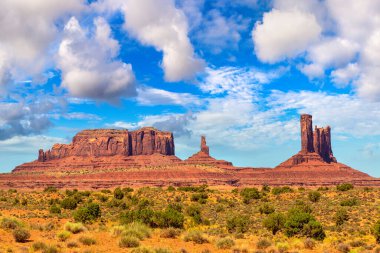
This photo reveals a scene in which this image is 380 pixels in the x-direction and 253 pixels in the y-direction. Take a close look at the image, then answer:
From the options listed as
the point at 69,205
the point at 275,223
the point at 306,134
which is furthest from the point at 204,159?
the point at 275,223

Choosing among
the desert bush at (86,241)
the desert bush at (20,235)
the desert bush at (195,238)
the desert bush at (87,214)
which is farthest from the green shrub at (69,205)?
the desert bush at (86,241)

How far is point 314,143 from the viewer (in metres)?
164

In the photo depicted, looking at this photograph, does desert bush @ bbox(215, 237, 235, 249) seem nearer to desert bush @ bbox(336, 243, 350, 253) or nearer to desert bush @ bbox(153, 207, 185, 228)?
desert bush @ bbox(336, 243, 350, 253)

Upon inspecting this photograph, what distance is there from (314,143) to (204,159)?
142ft

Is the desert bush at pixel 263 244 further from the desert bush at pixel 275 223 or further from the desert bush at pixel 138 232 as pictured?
the desert bush at pixel 275 223

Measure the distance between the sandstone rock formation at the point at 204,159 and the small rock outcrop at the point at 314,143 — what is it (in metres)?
24.4

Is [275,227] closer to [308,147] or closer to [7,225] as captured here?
[7,225]

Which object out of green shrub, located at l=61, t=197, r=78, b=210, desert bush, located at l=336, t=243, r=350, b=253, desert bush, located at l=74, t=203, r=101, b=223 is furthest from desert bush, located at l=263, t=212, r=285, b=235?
green shrub, located at l=61, t=197, r=78, b=210

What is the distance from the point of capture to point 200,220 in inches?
1436

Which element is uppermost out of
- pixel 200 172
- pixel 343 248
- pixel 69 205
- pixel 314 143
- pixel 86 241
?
pixel 314 143

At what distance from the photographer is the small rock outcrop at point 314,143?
15560 centimetres

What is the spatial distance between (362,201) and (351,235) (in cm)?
1885

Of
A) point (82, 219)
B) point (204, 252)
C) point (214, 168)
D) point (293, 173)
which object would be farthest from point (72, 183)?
point (204, 252)

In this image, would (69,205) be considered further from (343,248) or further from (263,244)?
(343,248)
